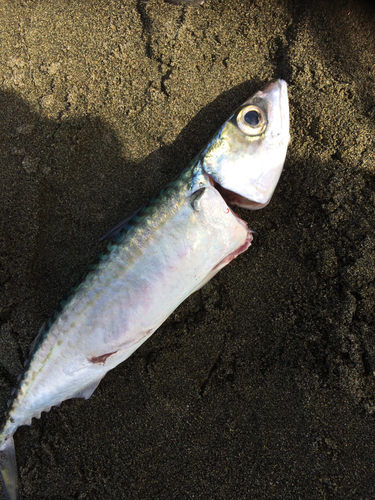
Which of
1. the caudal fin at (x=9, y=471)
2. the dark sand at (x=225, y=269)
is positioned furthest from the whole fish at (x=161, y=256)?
the caudal fin at (x=9, y=471)

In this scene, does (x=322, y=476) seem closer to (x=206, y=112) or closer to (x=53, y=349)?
(x=53, y=349)

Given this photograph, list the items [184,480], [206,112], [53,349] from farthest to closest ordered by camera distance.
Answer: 1. [206,112]
2. [184,480]
3. [53,349]

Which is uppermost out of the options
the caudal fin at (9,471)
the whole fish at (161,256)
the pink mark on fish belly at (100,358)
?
the whole fish at (161,256)

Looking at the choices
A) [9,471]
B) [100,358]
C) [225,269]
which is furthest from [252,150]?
[9,471]

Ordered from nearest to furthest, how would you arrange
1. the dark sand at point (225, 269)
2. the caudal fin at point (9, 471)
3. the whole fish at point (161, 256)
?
1. the whole fish at point (161, 256)
2. the dark sand at point (225, 269)
3. the caudal fin at point (9, 471)

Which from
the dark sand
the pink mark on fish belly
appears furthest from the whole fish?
the dark sand

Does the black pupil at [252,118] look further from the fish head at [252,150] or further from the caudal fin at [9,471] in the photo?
the caudal fin at [9,471]

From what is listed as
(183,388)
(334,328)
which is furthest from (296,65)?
(183,388)
